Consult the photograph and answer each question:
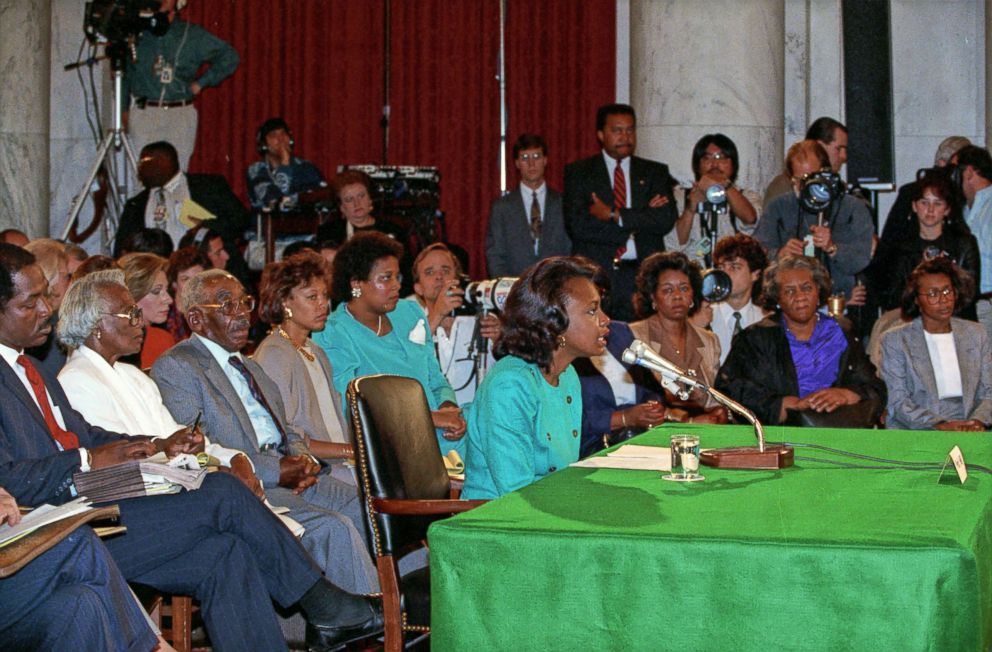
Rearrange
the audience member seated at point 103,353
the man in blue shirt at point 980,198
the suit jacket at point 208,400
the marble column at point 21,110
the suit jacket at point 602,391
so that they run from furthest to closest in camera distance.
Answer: the marble column at point 21,110, the man in blue shirt at point 980,198, the suit jacket at point 602,391, the suit jacket at point 208,400, the audience member seated at point 103,353

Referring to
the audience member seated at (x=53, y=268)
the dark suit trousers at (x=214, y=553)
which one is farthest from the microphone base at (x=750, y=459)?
the audience member seated at (x=53, y=268)

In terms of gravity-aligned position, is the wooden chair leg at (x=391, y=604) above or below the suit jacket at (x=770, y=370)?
below

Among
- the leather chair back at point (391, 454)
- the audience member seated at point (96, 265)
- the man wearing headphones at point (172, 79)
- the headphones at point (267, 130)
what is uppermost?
the man wearing headphones at point (172, 79)

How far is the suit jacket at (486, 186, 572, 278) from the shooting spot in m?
7.67

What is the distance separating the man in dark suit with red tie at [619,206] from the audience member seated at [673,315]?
38.4 inches

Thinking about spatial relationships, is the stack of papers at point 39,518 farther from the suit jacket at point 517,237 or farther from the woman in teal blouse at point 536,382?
the suit jacket at point 517,237

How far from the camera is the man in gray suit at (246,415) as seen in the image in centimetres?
436

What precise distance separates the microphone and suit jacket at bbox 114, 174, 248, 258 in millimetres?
4500

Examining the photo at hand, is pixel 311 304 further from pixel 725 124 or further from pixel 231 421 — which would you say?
pixel 725 124

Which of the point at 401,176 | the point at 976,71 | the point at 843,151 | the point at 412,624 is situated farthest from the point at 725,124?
the point at 412,624

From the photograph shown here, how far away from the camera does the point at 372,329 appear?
558 centimetres

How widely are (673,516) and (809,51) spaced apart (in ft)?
24.5

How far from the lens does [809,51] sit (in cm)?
949

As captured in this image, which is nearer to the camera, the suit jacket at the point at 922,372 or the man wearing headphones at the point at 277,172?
the suit jacket at the point at 922,372
